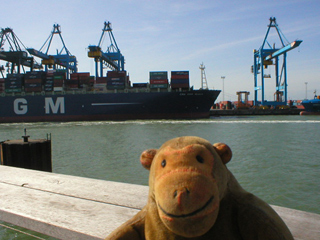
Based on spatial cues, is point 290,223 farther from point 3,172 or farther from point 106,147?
point 106,147

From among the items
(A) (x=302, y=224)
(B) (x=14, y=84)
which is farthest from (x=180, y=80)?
(A) (x=302, y=224)

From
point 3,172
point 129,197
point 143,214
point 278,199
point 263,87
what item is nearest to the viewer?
point 143,214

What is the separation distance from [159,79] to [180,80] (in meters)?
2.51

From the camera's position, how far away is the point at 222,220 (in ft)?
3.68

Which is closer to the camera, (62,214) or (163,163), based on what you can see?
(163,163)

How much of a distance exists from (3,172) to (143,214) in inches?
106

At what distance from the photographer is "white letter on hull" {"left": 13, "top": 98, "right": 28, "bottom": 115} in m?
31.9

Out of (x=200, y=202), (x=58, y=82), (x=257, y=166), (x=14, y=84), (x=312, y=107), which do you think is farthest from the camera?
(x=312, y=107)

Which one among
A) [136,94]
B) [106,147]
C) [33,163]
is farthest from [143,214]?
[136,94]

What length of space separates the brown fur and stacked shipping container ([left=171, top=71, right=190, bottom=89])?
101 ft

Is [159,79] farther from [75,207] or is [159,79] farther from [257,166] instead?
[75,207]

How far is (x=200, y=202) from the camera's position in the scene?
1.01m

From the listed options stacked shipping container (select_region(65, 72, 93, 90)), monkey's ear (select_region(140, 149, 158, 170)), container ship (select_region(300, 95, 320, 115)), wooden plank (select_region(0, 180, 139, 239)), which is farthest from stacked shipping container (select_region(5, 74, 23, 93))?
container ship (select_region(300, 95, 320, 115))

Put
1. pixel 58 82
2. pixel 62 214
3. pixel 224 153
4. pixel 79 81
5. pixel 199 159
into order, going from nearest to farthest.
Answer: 1. pixel 199 159
2. pixel 224 153
3. pixel 62 214
4. pixel 58 82
5. pixel 79 81
